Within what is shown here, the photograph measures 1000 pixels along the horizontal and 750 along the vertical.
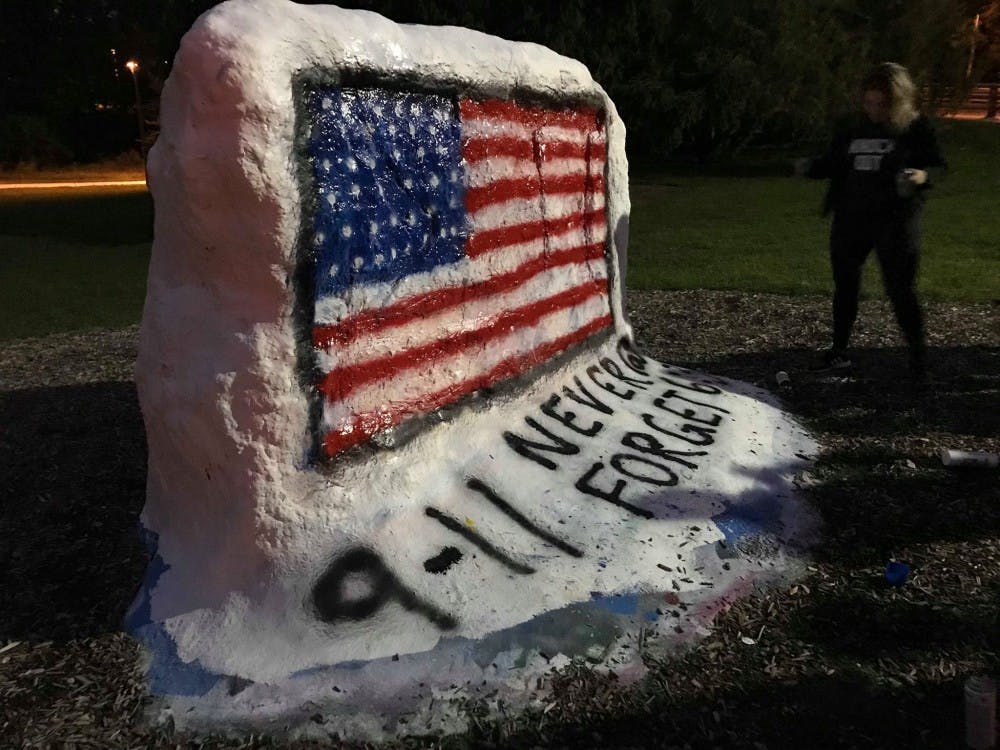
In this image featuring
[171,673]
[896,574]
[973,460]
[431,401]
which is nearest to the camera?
[171,673]

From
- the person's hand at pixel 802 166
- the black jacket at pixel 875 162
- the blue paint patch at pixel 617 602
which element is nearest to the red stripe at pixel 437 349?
the blue paint patch at pixel 617 602

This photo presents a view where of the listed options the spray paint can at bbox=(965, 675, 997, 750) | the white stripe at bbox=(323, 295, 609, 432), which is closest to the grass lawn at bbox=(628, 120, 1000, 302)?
the white stripe at bbox=(323, 295, 609, 432)

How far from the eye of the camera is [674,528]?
3.18 m

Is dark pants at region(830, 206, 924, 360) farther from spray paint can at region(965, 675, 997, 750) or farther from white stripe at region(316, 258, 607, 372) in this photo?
spray paint can at region(965, 675, 997, 750)

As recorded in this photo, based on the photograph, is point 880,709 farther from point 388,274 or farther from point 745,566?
point 388,274

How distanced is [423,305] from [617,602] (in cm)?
127

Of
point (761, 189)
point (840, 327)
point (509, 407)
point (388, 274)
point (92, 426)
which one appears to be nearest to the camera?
point (388, 274)

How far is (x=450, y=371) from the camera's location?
10.6 ft

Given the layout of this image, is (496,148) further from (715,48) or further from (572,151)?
(715,48)

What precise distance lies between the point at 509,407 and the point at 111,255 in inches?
475

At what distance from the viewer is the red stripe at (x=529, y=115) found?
10.9 ft

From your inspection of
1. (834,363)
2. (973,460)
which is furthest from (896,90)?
(973,460)

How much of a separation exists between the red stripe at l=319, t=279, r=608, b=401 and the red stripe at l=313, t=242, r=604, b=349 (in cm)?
11

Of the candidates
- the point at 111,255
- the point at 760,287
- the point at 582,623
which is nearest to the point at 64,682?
the point at 582,623
